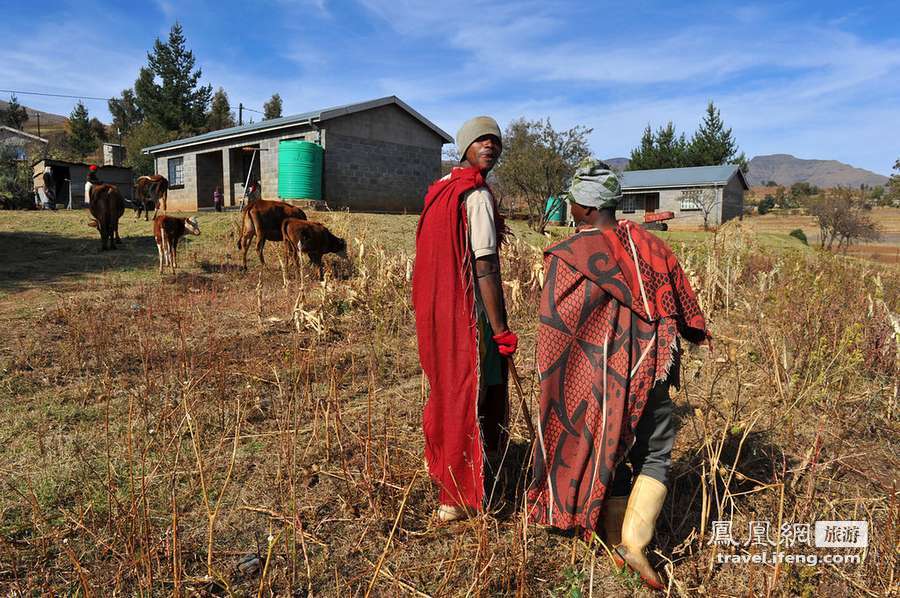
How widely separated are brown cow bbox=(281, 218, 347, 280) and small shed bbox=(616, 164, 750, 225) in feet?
79.7

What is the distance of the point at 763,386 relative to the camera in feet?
13.7

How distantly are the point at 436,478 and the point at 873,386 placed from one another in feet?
11.5

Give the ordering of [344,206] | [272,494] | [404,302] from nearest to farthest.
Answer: [272,494]
[404,302]
[344,206]

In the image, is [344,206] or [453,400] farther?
[344,206]

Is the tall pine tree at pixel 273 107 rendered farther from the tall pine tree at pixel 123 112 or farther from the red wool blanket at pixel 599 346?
the red wool blanket at pixel 599 346

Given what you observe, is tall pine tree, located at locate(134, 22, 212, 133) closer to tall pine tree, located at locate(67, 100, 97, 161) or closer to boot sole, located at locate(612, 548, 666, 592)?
tall pine tree, located at locate(67, 100, 97, 161)

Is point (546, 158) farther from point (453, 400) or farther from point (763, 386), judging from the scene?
point (453, 400)

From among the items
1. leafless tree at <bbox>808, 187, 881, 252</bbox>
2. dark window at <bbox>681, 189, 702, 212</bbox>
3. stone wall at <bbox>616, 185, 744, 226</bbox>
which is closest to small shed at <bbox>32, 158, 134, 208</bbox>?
stone wall at <bbox>616, 185, 744, 226</bbox>

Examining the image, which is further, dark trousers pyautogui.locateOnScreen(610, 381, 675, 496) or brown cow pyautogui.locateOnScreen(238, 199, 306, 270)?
brown cow pyautogui.locateOnScreen(238, 199, 306, 270)

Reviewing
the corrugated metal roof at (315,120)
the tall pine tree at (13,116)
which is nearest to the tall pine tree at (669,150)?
the corrugated metal roof at (315,120)

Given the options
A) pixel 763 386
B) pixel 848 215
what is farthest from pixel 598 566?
pixel 848 215

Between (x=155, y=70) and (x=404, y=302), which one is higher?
(x=155, y=70)

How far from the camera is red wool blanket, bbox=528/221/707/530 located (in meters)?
2.16

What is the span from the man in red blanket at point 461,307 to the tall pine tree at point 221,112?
1859 inches
